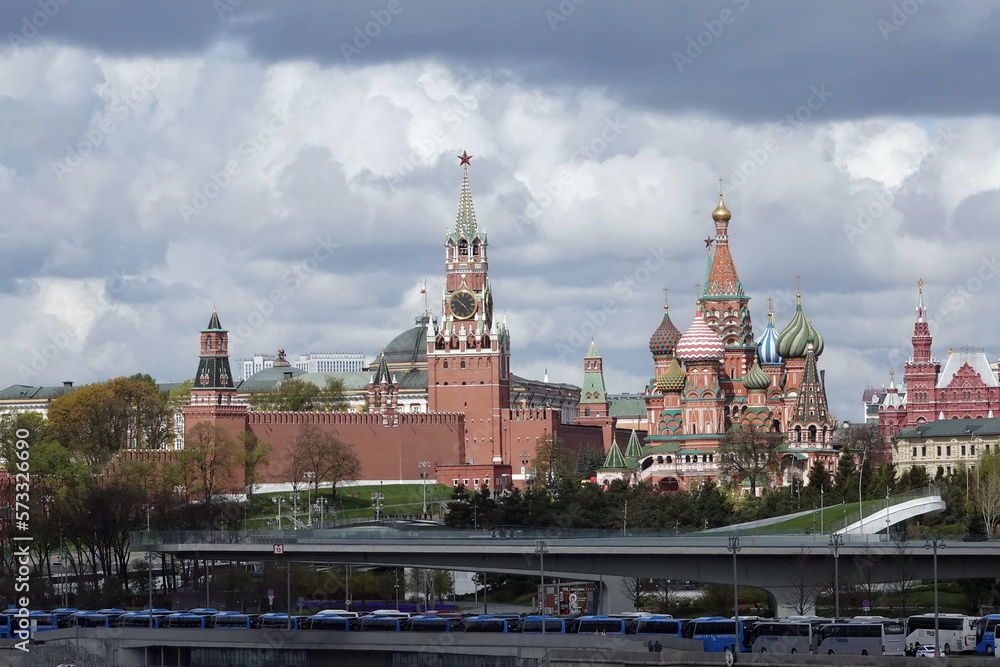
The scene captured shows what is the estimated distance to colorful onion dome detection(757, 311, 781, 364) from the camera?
163500 mm

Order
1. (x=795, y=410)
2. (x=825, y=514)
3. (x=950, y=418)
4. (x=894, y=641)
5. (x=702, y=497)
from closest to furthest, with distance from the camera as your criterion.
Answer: (x=894, y=641), (x=825, y=514), (x=702, y=497), (x=795, y=410), (x=950, y=418)

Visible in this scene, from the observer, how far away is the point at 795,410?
154 m

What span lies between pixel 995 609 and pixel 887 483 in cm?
4340

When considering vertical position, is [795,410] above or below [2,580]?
above

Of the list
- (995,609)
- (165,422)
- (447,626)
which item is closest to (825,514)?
(995,609)

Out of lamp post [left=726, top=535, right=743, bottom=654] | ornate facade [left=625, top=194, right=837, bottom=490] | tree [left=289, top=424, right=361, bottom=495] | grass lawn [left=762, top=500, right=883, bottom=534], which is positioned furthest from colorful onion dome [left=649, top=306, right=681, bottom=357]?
lamp post [left=726, top=535, right=743, bottom=654]

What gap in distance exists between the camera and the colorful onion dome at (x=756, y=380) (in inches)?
6156

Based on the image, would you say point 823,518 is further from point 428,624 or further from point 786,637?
point 786,637

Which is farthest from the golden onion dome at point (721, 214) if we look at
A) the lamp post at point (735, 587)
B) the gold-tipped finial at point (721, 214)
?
the lamp post at point (735, 587)

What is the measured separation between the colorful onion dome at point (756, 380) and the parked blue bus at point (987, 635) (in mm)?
86923

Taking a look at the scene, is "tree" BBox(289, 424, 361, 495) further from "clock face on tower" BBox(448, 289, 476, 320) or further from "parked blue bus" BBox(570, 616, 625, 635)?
"parked blue bus" BBox(570, 616, 625, 635)

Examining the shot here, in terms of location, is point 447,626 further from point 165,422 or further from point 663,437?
point 165,422

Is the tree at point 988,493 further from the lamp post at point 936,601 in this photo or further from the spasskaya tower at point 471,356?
the spasskaya tower at point 471,356

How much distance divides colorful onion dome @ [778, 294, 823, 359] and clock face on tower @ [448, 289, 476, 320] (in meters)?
31.3
